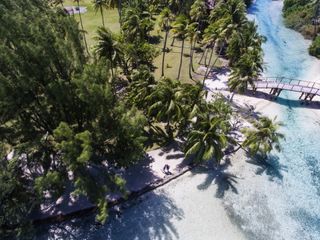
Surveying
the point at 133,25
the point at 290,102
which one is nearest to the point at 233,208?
the point at 290,102

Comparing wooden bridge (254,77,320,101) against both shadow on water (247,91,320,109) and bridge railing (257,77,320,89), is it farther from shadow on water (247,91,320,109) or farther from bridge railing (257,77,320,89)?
shadow on water (247,91,320,109)

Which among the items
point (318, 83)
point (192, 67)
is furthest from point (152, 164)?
point (318, 83)

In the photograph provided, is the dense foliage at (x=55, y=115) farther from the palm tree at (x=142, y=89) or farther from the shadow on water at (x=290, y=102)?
the shadow on water at (x=290, y=102)

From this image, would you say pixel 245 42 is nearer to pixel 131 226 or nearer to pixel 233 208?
pixel 233 208

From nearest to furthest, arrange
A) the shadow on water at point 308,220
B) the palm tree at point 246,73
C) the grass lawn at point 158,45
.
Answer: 1. the shadow on water at point 308,220
2. the palm tree at point 246,73
3. the grass lawn at point 158,45

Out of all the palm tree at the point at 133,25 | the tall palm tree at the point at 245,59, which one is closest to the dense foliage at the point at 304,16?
the tall palm tree at the point at 245,59

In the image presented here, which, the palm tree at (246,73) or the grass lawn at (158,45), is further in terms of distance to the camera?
the grass lawn at (158,45)

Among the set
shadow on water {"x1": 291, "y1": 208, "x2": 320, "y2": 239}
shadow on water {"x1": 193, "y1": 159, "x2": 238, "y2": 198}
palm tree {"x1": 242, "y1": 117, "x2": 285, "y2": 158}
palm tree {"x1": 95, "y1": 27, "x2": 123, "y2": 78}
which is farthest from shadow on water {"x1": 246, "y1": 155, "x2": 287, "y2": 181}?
palm tree {"x1": 95, "y1": 27, "x2": 123, "y2": 78}
